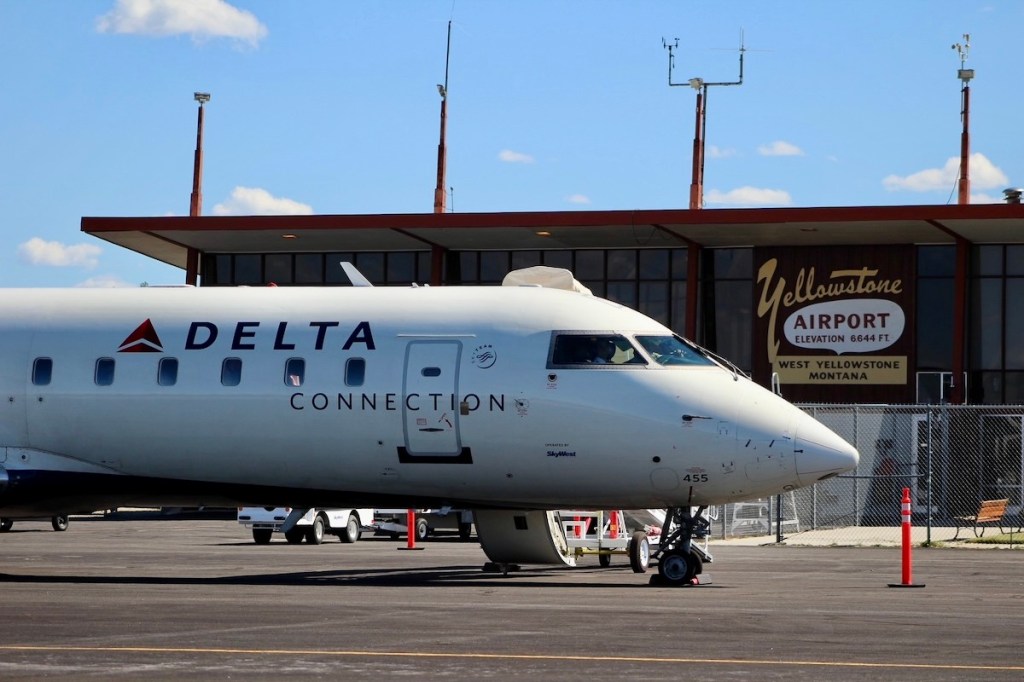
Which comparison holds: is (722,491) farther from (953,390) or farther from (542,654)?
(953,390)

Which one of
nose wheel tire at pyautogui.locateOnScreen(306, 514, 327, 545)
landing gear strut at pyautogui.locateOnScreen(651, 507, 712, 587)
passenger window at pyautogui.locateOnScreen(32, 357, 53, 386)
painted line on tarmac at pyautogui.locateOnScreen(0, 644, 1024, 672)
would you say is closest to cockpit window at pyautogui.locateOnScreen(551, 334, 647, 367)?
landing gear strut at pyautogui.locateOnScreen(651, 507, 712, 587)

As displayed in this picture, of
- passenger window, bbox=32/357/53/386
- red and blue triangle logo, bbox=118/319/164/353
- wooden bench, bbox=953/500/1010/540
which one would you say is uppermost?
red and blue triangle logo, bbox=118/319/164/353

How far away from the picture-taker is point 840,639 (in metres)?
13.3

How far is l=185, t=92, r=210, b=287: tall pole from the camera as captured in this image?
47.9 meters

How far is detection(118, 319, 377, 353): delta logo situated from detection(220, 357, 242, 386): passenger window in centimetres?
18

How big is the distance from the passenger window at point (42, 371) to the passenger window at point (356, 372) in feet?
13.5

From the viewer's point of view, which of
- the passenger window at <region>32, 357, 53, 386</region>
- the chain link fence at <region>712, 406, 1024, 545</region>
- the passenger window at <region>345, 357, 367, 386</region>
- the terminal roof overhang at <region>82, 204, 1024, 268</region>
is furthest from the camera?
the terminal roof overhang at <region>82, 204, 1024, 268</region>

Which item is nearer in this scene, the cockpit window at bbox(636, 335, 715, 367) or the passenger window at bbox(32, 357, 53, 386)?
the cockpit window at bbox(636, 335, 715, 367)

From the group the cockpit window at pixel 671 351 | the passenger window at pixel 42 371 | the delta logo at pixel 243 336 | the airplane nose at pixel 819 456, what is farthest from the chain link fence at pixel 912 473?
the passenger window at pixel 42 371

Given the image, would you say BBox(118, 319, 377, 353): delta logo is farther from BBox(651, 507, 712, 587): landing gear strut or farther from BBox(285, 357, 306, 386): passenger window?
BBox(651, 507, 712, 587): landing gear strut

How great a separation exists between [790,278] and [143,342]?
27.0 meters

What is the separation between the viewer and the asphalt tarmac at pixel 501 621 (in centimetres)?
1146

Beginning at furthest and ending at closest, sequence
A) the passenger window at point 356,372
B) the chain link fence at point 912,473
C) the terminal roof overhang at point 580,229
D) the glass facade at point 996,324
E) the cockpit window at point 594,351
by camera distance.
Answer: the glass facade at point 996,324
the terminal roof overhang at point 580,229
the chain link fence at point 912,473
the passenger window at point 356,372
the cockpit window at point 594,351

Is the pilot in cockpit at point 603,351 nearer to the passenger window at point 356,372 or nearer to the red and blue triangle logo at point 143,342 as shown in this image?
the passenger window at point 356,372
